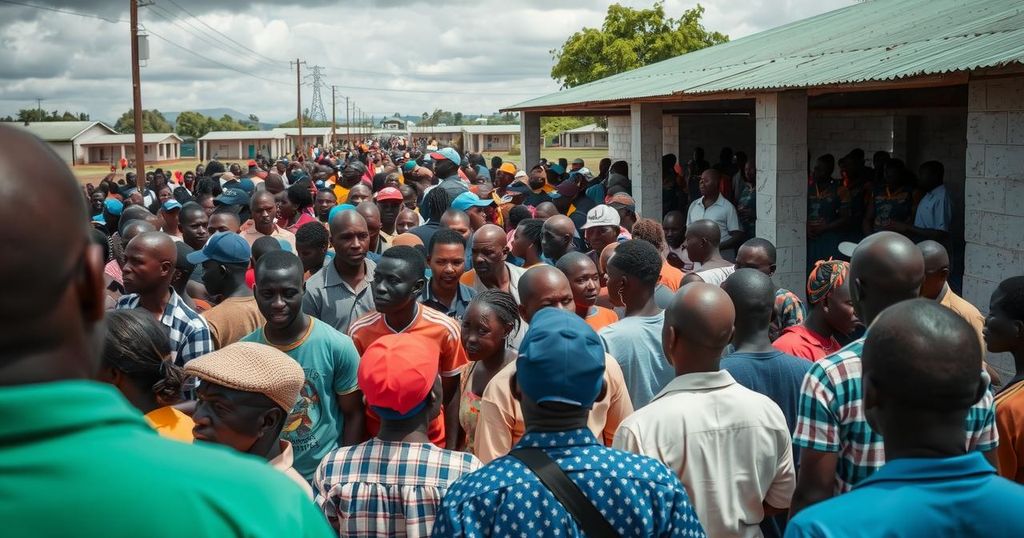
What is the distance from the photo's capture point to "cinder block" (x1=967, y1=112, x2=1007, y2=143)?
24.0ft

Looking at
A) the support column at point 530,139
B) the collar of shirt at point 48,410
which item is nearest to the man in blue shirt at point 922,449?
the collar of shirt at point 48,410

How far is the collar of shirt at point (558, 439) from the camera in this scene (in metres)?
2.58

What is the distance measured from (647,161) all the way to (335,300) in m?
9.24

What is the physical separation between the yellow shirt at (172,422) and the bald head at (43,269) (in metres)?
2.26

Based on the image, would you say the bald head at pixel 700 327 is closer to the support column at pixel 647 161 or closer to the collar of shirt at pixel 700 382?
the collar of shirt at pixel 700 382

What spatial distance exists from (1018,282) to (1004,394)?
592 millimetres

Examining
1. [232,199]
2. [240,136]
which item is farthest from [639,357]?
[240,136]

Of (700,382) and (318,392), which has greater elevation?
(700,382)

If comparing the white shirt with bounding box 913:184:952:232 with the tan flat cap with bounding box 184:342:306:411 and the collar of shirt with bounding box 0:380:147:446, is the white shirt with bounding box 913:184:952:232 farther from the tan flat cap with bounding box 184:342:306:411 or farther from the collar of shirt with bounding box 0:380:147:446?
the collar of shirt with bounding box 0:380:147:446

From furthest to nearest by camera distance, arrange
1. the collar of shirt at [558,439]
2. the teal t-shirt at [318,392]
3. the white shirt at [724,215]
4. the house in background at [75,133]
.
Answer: the house in background at [75,133]
the white shirt at [724,215]
the teal t-shirt at [318,392]
the collar of shirt at [558,439]

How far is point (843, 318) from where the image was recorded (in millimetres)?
4469

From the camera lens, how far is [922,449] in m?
2.12

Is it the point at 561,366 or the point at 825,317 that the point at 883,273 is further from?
the point at 561,366

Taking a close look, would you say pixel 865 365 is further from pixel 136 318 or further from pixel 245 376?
pixel 136 318
